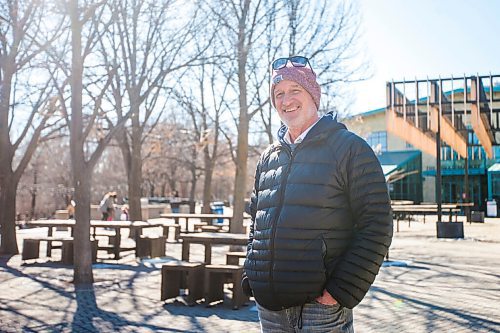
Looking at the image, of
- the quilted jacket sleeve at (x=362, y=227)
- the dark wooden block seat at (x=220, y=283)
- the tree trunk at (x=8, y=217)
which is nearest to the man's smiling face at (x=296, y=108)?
the quilted jacket sleeve at (x=362, y=227)

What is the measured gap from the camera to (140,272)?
456 inches

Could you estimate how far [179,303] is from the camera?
27.0 ft

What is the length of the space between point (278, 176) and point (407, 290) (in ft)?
23.7

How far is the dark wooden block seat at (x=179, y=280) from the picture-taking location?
326 inches

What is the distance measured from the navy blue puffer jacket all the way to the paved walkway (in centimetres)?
410

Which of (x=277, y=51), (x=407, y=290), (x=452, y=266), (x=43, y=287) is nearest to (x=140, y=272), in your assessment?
(x=43, y=287)

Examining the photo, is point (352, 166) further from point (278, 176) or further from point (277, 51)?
point (277, 51)

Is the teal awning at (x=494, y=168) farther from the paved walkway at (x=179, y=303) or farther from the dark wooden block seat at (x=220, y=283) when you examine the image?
the dark wooden block seat at (x=220, y=283)

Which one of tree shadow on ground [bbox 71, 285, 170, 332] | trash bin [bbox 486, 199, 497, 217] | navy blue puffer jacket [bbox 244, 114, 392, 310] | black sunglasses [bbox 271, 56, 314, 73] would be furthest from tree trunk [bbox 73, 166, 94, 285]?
trash bin [bbox 486, 199, 497, 217]

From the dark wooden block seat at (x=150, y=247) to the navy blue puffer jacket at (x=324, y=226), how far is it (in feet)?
37.8

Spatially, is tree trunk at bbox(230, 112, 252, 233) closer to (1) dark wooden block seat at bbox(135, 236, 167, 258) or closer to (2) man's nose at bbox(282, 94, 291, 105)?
(1) dark wooden block seat at bbox(135, 236, 167, 258)

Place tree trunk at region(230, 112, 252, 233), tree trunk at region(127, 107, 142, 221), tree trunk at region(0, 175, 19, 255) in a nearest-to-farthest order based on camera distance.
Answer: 1. tree trunk at region(0, 175, 19, 255)
2. tree trunk at region(230, 112, 252, 233)
3. tree trunk at region(127, 107, 142, 221)

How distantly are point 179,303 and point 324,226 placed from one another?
594 centimetres

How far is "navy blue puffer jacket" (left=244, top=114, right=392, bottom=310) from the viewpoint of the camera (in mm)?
2621
